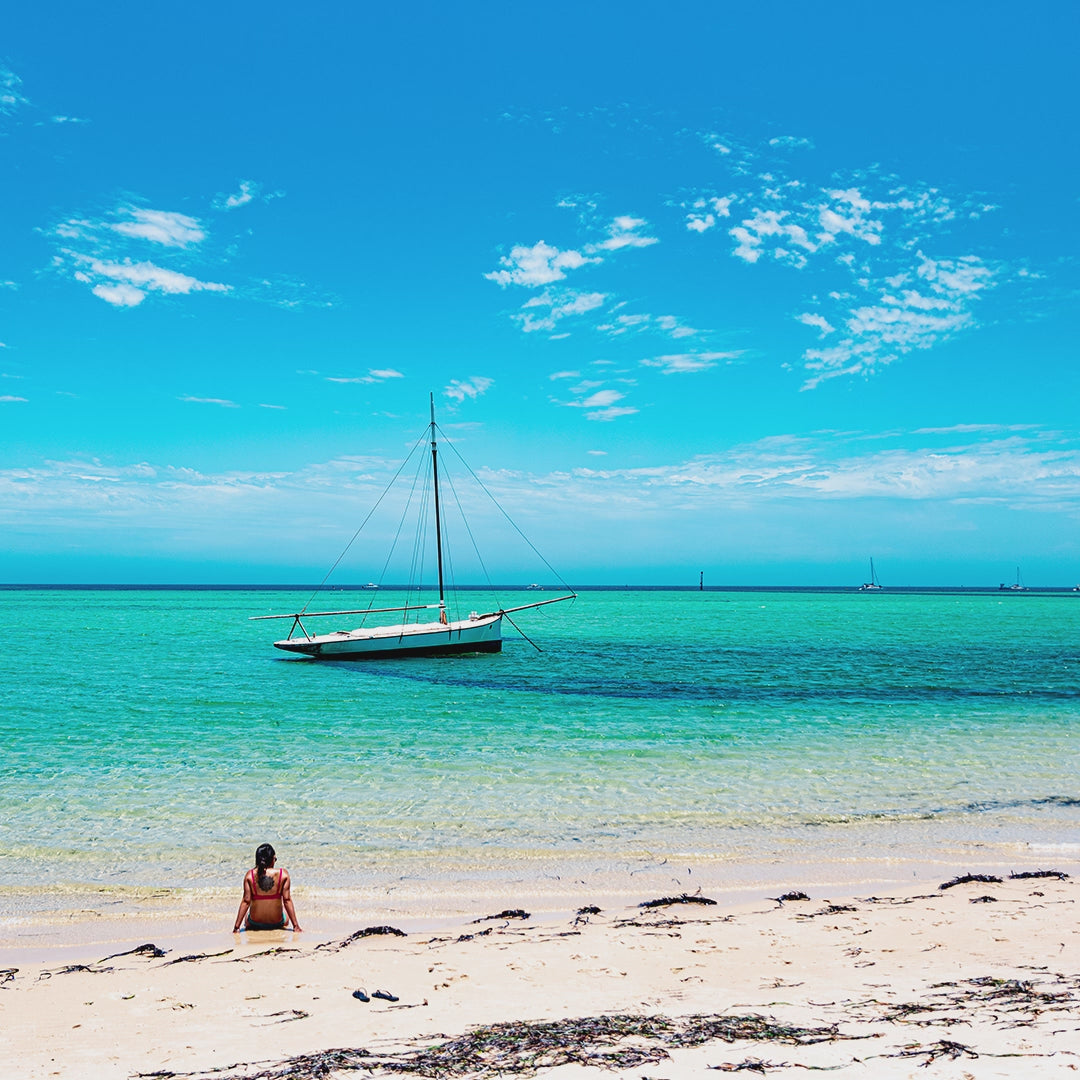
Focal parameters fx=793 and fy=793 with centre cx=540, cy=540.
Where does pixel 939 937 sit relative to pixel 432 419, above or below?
below

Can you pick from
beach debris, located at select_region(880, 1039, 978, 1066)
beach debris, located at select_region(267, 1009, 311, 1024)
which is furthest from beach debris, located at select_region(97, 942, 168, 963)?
beach debris, located at select_region(880, 1039, 978, 1066)

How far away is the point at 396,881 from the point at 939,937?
262 inches

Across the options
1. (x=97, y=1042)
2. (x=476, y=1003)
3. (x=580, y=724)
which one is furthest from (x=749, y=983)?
(x=580, y=724)

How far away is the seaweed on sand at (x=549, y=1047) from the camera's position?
5.44 metres

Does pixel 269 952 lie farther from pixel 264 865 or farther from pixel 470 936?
pixel 470 936

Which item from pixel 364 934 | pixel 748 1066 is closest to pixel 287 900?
pixel 364 934

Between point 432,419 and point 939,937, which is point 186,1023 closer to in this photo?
point 939,937

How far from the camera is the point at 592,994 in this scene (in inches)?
278

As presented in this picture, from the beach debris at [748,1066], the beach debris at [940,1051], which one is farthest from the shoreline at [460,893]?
the beach debris at [940,1051]

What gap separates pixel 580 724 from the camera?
2431 centimetres

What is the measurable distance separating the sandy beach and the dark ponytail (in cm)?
55

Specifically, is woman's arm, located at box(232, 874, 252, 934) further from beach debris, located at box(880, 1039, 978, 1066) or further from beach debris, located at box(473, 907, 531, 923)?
beach debris, located at box(880, 1039, 978, 1066)

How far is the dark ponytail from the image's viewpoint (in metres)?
9.02

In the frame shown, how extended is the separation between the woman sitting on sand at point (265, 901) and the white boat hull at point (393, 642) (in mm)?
34946
